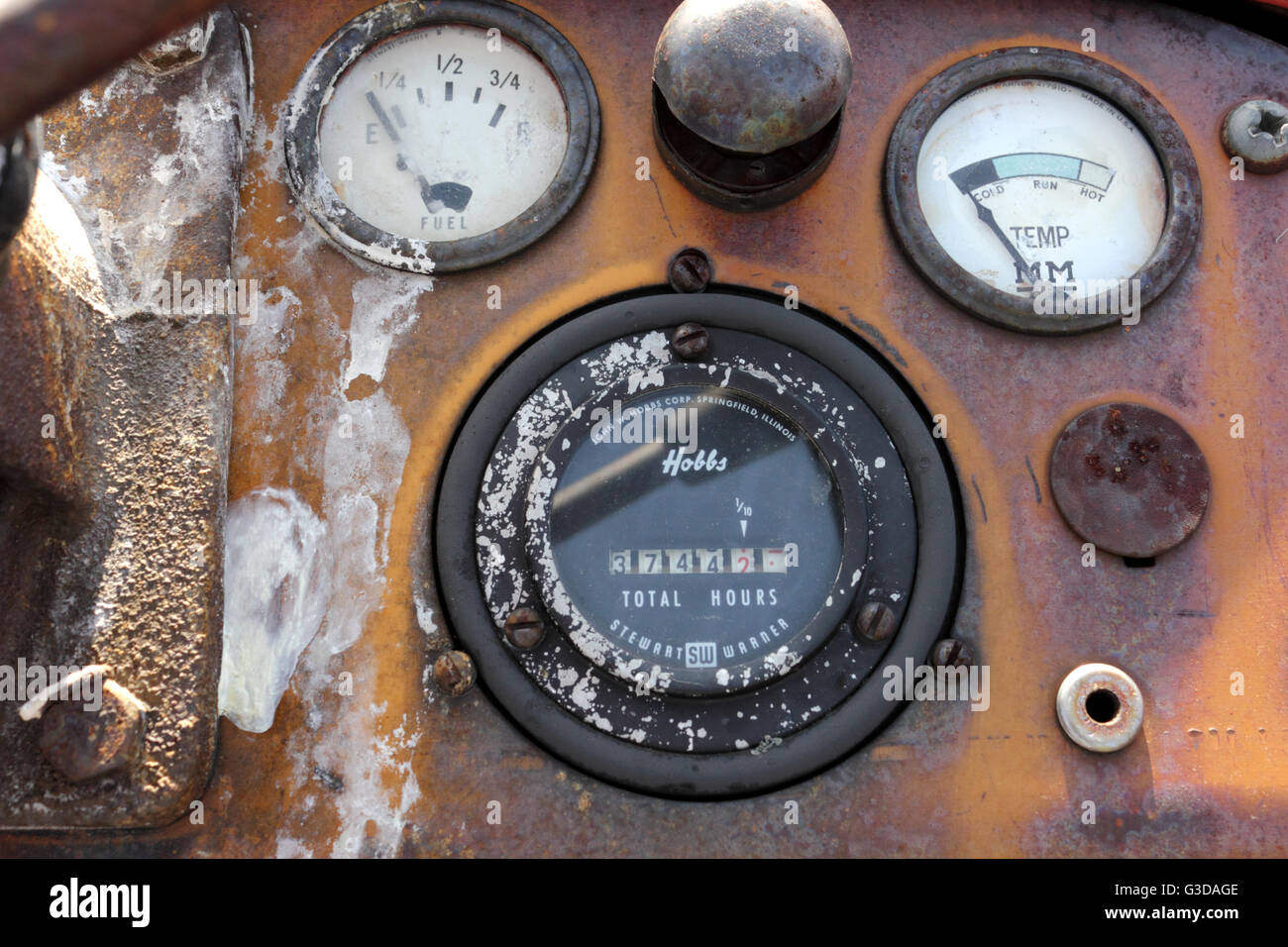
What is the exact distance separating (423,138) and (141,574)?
0.66 metres

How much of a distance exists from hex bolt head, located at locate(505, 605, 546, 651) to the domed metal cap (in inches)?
23.8

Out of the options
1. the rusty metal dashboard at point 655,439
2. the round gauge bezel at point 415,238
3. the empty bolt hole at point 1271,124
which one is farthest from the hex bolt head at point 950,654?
the empty bolt hole at point 1271,124

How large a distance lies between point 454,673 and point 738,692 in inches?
13.1

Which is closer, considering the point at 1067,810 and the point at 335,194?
the point at 1067,810

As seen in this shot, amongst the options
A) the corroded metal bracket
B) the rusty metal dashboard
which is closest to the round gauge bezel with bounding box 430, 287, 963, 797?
the rusty metal dashboard

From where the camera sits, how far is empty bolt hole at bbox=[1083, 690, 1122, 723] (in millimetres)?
1358

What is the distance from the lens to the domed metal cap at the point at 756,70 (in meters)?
1.29

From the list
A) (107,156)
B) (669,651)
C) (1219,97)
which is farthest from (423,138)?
(1219,97)

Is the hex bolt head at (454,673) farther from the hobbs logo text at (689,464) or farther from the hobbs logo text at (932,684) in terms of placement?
the hobbs logo text at (932,684)

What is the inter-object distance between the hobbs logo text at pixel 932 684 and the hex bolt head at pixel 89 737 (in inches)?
33.8

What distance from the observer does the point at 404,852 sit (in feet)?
4.24

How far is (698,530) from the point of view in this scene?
1364 mm

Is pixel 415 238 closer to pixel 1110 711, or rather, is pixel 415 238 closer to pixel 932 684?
pixel 932 684

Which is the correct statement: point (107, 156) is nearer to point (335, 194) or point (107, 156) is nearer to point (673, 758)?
point (335, 194)
